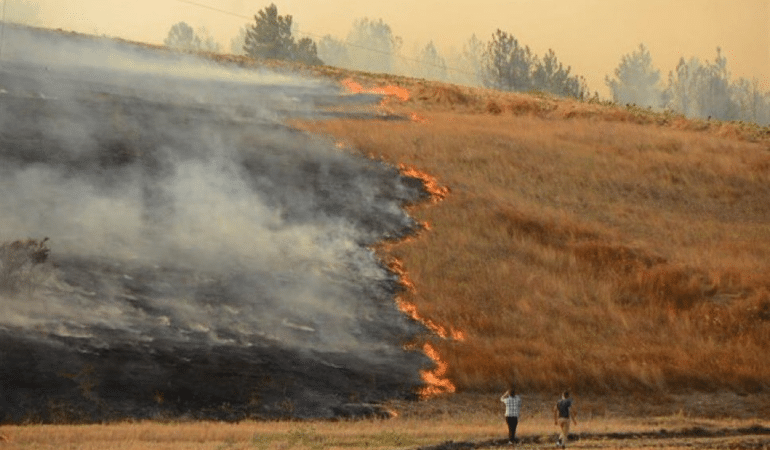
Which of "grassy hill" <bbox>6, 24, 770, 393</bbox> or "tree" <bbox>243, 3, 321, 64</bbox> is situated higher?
"tree" <bbox>243, 3, 321, 64</bbox>

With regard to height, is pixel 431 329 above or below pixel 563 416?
above

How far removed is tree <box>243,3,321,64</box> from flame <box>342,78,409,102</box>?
6829 cm

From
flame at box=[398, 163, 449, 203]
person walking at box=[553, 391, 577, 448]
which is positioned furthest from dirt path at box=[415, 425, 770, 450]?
flame at box=[398, 163, 449, 203]

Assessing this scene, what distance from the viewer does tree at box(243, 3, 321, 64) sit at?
173m

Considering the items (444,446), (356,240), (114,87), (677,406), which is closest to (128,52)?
(114,87)

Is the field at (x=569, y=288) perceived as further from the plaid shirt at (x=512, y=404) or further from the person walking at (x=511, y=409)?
the plaid shirt at (x=512, y=404)

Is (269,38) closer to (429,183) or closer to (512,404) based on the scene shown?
(429,183)

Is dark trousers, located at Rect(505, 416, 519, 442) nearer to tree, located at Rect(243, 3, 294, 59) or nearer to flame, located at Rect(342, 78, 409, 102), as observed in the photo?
flame, located at Rect(342, 78, 409, 102)

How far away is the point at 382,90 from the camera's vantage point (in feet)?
337

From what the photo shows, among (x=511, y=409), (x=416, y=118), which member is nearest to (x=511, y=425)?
(x=511, y=409)

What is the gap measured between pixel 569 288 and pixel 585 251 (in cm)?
422

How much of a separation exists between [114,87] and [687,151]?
123 feet

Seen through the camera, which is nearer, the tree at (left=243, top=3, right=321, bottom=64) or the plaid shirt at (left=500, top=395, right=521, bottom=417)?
the plaid shirt at (left=500, top=395, right=521, bottom=417)

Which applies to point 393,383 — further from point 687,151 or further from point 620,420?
point 687,151
